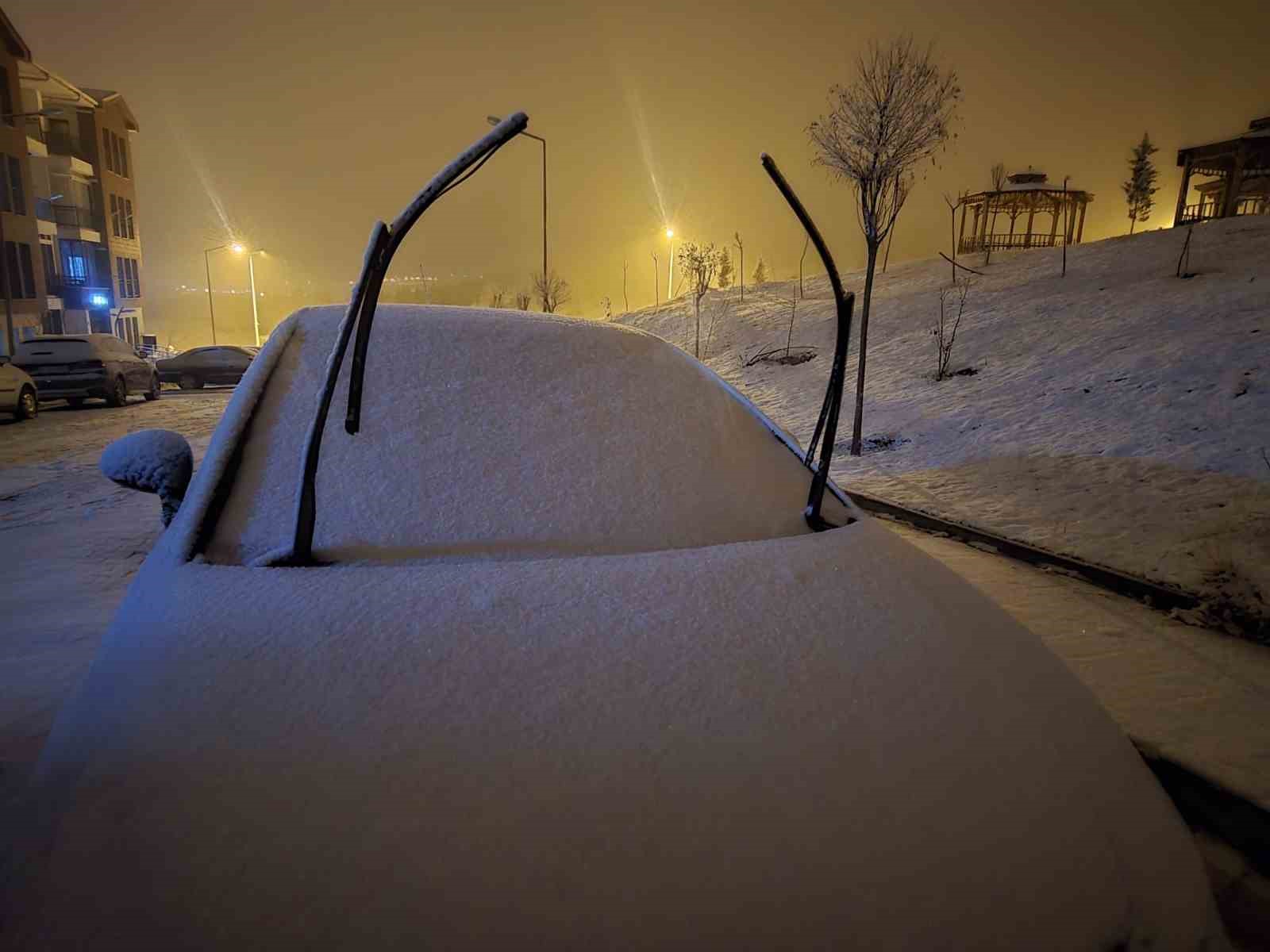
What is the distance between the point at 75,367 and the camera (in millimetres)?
14156

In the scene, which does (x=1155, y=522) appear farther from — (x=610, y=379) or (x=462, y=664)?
(x=462, y=664)

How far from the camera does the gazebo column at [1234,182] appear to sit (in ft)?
81.5

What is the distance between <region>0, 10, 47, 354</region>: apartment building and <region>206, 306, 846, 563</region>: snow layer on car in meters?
32.9

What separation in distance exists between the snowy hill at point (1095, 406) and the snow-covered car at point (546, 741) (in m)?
4.63

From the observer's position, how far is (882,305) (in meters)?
23.6

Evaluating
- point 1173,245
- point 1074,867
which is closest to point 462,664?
point 1074,867

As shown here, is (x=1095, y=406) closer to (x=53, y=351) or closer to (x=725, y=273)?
(x=53, y=351)

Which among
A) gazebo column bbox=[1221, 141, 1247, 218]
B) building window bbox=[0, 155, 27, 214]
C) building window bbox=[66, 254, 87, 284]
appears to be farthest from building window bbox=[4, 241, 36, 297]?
gazebo column bbox=[1221, 141, 1247, 218]

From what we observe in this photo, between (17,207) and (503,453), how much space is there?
37.3 m

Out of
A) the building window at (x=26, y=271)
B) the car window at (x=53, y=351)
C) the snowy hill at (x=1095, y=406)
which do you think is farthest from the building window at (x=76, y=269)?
the snowy hill at (x=1095, y=406)

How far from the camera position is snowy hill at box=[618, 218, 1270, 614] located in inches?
Result: 228

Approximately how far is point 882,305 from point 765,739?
24871mm

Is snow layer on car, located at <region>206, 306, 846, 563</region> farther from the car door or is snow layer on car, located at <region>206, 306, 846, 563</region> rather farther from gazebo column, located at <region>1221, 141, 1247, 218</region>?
gazebo column, located at <region>1221, 141, 1247, 218</region>

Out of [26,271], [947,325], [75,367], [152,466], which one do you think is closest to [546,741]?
[152,466]
